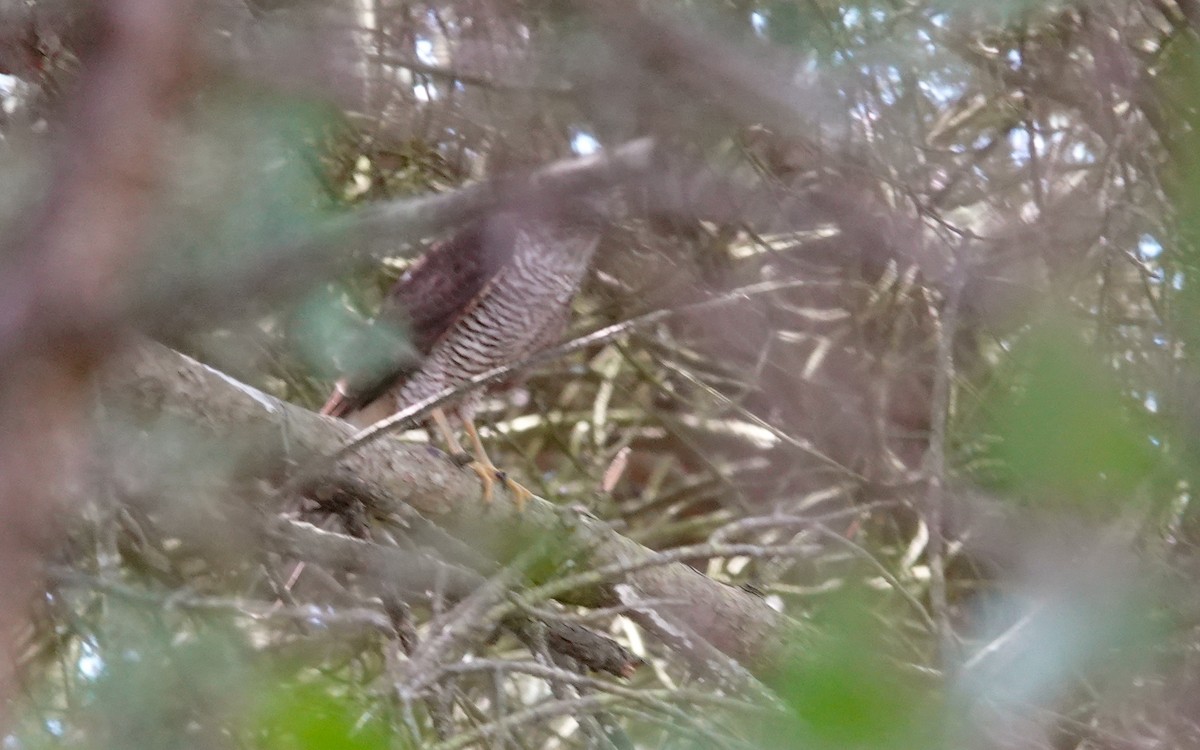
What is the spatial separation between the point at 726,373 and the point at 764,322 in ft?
2.72

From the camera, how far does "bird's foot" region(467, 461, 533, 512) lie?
2412 mm

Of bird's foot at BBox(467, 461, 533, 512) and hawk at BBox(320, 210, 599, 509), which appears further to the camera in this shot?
hawk at BBox(320, 210, 599, 509)

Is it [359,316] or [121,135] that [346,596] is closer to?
[359,316]

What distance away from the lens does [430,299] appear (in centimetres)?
274

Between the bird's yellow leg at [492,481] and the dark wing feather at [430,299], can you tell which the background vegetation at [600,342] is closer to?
A: the bird's yellow leg at [492,481]

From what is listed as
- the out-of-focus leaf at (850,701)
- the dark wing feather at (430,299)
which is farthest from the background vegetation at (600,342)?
the dark wing feather at (430,299)

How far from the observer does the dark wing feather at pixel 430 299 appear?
2584 mm

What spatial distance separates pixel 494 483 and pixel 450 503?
0.22 meters

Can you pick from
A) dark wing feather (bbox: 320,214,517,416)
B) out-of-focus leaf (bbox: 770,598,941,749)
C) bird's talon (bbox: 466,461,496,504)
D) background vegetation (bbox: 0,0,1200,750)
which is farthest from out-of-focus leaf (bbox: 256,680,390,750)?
dark wing feather (bbox: 320,214,517,416)

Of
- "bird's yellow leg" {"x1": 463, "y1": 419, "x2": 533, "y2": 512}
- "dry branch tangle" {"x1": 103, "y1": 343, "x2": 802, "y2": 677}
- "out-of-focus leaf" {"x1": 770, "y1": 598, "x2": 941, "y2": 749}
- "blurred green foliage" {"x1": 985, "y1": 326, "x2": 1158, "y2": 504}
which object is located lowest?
"bird's yellow leg" {"x1": 463, "y1": 419, "x2": 533, "y2": 512}

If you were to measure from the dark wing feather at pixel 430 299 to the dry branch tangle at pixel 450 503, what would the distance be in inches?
12.8

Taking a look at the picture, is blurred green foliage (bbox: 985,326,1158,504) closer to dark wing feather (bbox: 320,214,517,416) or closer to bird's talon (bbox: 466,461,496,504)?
bird's talon (bbox: 466,461,496,504)

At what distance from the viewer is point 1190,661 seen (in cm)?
136

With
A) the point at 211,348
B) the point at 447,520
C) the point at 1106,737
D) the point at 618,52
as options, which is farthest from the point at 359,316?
the point at 1106,737
